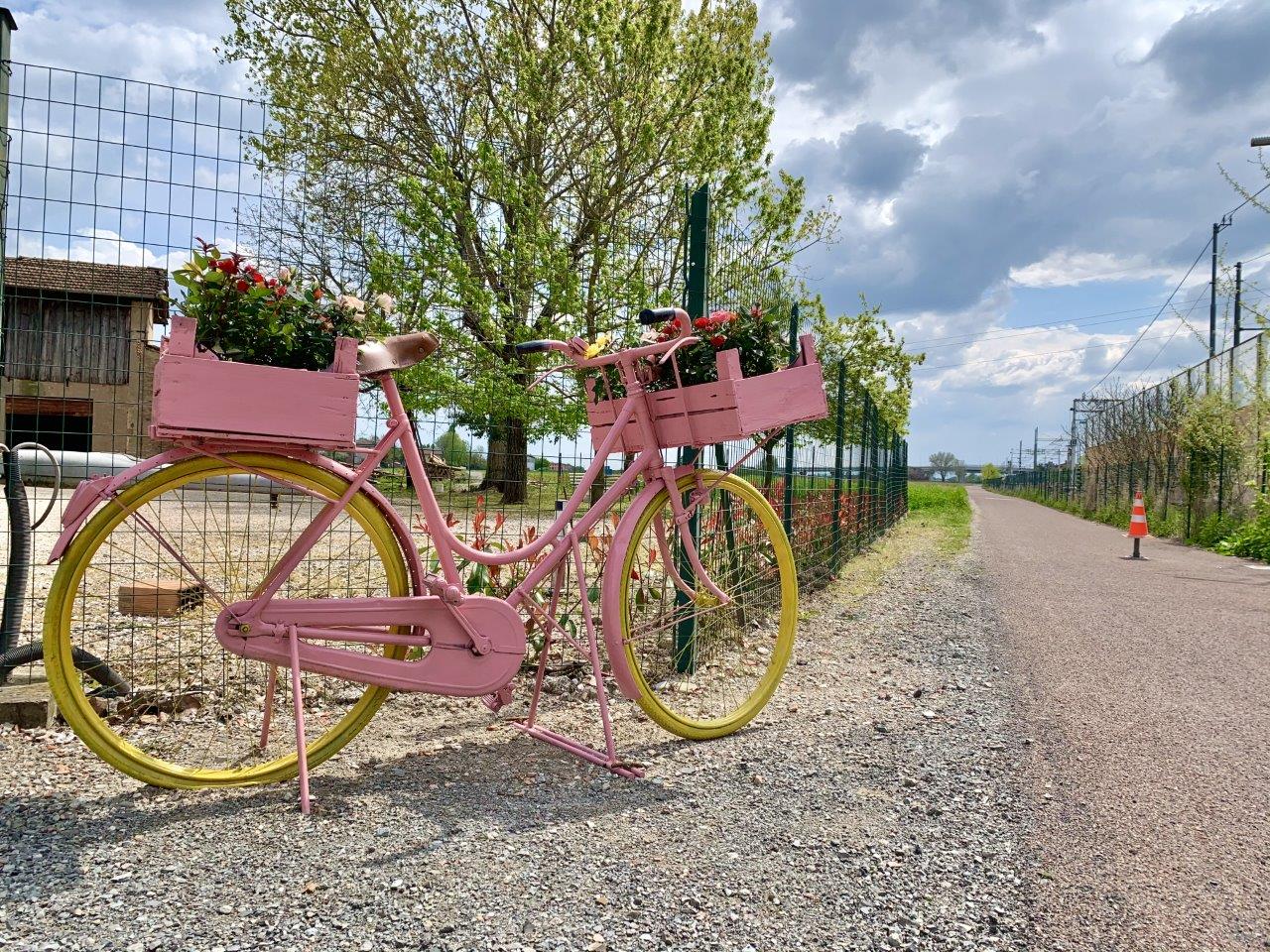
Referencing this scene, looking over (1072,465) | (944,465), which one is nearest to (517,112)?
(1072,465)

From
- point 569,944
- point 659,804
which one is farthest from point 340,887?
point 659,804

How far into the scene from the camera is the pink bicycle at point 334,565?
2488mm

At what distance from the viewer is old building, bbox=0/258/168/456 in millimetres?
3381

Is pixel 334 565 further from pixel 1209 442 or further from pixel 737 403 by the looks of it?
pixel 1209 442

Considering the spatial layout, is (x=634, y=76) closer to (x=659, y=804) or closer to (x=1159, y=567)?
(x=1159, y=567)

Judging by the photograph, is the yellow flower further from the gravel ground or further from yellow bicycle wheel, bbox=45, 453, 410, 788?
the gravel ground

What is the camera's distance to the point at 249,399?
8.11ft

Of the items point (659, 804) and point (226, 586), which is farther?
point (226, 586)

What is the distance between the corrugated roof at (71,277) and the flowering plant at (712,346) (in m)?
1.92

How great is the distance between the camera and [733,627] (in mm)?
4609

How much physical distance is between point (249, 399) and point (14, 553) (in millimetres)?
1538

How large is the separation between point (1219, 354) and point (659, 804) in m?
19.8

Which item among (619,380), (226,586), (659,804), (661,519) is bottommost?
(659,804)

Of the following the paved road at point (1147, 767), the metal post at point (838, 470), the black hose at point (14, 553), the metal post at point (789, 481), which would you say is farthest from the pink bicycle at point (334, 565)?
the metal post at point (838, 470)
